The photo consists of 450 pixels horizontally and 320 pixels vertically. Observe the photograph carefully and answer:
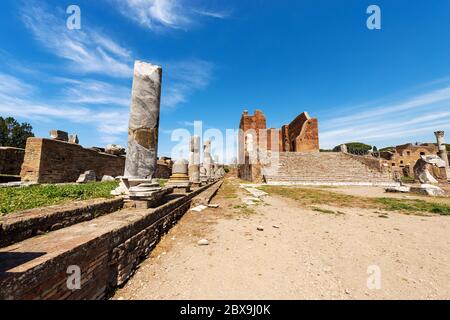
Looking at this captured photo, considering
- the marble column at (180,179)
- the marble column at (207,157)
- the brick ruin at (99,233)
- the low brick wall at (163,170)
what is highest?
the marble column at (207,157)

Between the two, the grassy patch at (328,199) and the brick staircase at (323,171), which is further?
the brick staircase at (323,171)

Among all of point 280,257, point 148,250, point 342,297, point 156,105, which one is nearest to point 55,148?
point 156,105

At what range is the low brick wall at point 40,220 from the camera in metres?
2.24

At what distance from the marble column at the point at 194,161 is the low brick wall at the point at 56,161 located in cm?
624

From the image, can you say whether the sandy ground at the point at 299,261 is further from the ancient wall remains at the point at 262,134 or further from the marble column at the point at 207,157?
the ancient wall remains at the point at 262,134

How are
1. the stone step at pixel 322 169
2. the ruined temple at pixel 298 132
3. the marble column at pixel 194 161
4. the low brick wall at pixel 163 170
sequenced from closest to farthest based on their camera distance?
the marble column at pixel 194 161 → the stone step at pixel 322 169 → the low brick wall at pixel 163 170 → the ruined temple at pixel 298 132

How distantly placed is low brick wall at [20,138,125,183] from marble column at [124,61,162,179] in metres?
7.10

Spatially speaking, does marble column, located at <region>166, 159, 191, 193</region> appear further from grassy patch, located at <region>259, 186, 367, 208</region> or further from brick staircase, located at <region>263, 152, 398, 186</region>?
brick staircase, located at <region>263, 152, 398, 186</region>

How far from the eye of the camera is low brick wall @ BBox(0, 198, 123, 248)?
7.36 feet

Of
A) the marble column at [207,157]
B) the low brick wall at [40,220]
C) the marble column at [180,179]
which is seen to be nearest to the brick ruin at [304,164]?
the marble column at [207,157]

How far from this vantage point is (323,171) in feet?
67.4

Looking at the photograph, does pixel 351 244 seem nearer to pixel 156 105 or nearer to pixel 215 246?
pixel 215 246

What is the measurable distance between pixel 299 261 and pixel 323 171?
19.7 m
